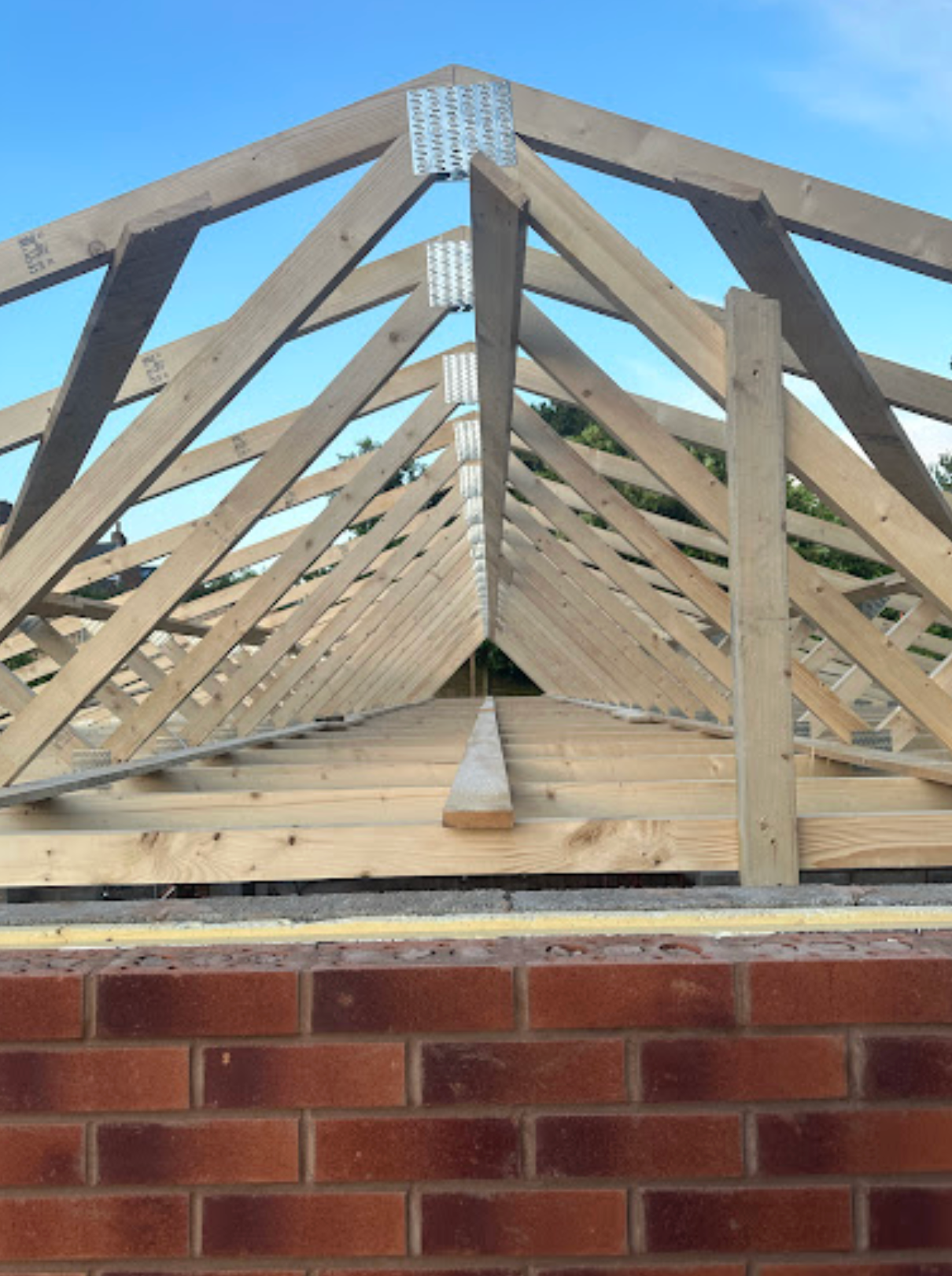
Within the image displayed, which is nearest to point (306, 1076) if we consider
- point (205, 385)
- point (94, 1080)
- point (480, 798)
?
point (94, 1080)

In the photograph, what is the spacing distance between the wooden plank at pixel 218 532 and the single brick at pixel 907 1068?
3940mm

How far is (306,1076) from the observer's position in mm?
1661

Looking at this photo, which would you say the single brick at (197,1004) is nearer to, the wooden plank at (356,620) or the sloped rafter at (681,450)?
the sloped rafter at (681,450)

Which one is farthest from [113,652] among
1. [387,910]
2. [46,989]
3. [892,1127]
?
[892,1127]

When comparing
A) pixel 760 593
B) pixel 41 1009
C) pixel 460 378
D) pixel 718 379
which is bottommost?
pixel 41 1009

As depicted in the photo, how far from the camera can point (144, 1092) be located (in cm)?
167

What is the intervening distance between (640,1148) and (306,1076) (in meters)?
0.41

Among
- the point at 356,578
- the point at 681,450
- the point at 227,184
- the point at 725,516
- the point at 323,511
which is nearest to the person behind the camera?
the point at 227,184

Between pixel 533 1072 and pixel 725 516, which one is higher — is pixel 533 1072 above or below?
below

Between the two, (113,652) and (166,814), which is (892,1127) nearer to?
(166,814)

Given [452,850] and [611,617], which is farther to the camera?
[611,617]

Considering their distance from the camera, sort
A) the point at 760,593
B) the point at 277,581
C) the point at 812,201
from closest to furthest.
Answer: the point at 760,593
the point at 812,201
the point at 277,581

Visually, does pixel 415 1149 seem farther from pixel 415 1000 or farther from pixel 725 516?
pixel 725 516

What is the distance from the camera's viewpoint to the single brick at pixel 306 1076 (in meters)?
1.66
